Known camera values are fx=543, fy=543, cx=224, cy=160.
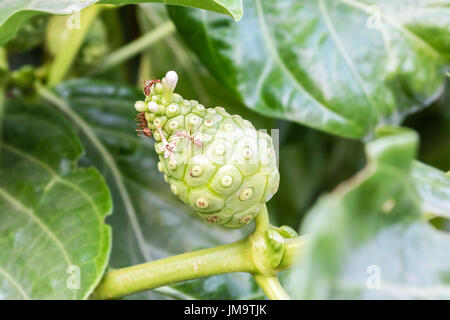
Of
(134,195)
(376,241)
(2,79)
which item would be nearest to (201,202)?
(376,241)

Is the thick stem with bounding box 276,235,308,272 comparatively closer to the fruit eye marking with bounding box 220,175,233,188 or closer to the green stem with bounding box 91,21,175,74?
the fruit eye marking with bounding box 220,175,233,188

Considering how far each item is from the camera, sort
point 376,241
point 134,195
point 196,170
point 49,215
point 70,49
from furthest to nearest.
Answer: point 70,49 → point 134,195 → point 49,215 → point 196,170 → point 376,241

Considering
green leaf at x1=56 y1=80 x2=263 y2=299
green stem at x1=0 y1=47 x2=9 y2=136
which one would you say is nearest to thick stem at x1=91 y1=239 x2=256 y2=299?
green leaf at x1=56 y1=80 x2=263 y2=299

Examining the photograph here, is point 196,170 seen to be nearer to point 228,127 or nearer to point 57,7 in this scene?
point 228,127

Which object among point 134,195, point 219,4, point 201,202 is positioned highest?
point 219,4

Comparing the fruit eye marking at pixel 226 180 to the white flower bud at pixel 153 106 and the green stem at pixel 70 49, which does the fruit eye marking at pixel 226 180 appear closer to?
the white flower bud at pixel 153 106
